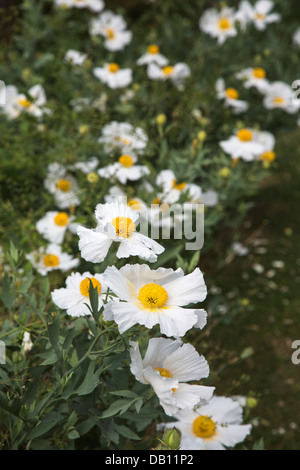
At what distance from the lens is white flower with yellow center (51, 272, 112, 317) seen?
0.99m

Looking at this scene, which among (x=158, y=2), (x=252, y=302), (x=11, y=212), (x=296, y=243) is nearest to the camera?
(x=11, y=212)

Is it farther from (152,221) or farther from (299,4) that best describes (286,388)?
(299,4)

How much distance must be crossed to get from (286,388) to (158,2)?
1930 mm

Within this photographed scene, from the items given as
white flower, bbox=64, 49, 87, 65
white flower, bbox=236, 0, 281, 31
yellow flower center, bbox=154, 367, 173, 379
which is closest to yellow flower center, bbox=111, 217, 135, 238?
yellow flower center, bbox=154, 367, 173, 379

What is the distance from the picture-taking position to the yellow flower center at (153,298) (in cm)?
86

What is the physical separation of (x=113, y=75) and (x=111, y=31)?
0.32 metres

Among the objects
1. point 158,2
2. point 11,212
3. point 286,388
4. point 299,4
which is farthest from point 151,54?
point 299,4

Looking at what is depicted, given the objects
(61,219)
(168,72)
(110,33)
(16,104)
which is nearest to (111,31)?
(110,33)

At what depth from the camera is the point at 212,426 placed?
1108 mm

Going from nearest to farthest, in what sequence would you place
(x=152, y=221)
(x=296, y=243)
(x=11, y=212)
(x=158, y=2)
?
1. (x=152, y=221)
2. (x=11, y=212)
3. (x=296, y=243)
4. (x=158, y=2)

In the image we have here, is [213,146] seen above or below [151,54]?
below

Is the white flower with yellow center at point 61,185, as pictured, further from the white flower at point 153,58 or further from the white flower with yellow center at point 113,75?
the white flower at point 153,58

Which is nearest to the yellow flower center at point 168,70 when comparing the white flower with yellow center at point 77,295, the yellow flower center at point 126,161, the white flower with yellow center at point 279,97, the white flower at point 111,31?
the white flower at point 111,31

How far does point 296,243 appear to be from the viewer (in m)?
2.27
